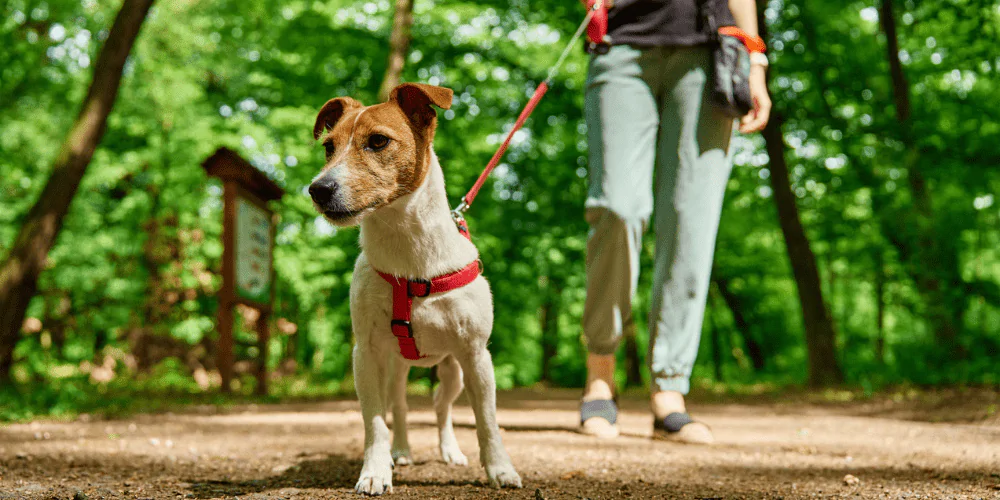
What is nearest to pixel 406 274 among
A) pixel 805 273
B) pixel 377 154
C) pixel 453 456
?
pixel 377 154

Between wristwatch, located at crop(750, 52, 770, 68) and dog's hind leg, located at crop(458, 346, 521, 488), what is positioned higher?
wristwatch, located at crop(750, 52, 770, 68)

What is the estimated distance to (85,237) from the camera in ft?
48.3

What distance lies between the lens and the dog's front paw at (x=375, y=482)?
7.89ft

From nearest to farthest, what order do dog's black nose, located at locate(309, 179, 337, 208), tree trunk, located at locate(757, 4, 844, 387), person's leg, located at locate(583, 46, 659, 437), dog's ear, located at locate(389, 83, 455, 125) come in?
1. dog's black nose, located at locate(309, 179, 337, 208)
2. dog's ear, located at locate(389, 83, 455, 125)
3. person's leg, located at locate(583, 46, 659, 437)
4. tree trunk, located at locate(757, 4, 844, 387)

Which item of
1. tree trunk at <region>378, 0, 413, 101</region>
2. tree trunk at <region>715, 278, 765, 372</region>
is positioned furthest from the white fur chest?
tree trunk at <region>715, 278, 765, 372</region>

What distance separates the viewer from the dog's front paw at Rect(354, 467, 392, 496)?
A: 2404 mm

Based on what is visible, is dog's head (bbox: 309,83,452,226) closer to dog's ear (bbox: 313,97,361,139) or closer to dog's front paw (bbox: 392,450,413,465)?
dog's ear (bbox: 313,97,361,139)

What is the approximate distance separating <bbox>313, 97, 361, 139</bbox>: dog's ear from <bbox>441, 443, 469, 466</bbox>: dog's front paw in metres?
1.34

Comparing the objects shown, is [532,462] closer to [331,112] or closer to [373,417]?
[373,417]

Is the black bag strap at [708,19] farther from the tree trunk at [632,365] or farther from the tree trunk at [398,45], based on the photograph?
the tree trunk at [632,365]

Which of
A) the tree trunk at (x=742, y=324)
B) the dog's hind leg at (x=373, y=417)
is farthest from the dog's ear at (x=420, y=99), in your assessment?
the tree trunk at (x=742, y=324)

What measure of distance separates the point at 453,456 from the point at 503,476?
0.65 m

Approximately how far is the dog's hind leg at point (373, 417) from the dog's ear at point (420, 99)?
2.62 ft

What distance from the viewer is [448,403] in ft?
10.6
